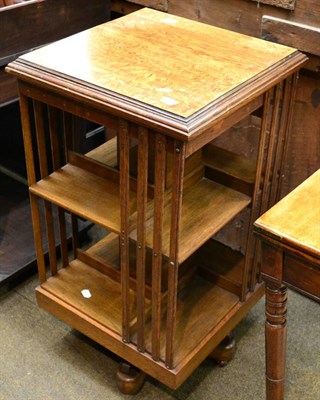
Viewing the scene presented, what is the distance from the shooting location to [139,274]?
1459mm

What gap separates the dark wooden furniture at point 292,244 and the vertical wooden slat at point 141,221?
264 mm

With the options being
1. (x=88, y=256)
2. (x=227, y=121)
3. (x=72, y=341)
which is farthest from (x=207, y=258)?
(x=227, y=121)

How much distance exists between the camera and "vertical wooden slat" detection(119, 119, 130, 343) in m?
1.31

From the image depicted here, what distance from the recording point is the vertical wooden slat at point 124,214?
1.31m

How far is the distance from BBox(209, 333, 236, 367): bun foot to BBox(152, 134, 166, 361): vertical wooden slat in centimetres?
27

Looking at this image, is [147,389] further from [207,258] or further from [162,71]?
[162,71]

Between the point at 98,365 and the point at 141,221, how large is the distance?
61 cm

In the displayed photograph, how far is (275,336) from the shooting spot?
52.9 inches

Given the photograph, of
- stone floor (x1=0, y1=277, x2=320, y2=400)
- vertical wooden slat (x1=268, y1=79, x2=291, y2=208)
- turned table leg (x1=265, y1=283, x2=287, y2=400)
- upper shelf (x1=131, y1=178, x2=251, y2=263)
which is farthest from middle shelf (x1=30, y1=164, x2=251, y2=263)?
stone floor (x1=0, y1=277, x2=320, y2=400)

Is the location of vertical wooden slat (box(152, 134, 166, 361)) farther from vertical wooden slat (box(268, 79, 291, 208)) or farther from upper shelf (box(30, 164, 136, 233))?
vertical wooden slat (box(268, 79, 291, 208))

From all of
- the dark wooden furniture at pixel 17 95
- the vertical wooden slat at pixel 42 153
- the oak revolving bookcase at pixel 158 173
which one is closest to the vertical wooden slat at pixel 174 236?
the oak revolving bookcase at pixel 158 173

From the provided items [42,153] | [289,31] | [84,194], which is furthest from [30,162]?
[289,31]

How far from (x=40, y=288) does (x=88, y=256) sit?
0.53 feet

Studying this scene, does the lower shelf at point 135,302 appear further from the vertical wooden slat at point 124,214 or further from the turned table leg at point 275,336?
the turned table leg at point 275,336
